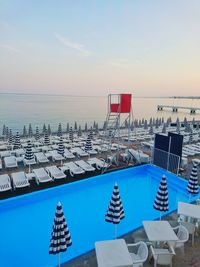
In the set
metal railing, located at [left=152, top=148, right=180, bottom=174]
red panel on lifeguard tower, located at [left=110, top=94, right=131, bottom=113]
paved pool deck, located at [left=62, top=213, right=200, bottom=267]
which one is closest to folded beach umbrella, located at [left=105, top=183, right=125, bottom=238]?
paved pool deck, located at [left=62, top=213, right=200, bottom=267]

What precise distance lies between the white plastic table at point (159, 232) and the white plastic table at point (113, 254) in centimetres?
72

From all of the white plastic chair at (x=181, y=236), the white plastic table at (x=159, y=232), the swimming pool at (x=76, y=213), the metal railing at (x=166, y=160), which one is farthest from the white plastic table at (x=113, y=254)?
the metal railing at (x=166, y=160)

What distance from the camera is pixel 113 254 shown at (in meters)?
4.01

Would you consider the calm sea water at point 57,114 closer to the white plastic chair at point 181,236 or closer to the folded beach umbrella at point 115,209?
the folded beach umbrella at point 115,209

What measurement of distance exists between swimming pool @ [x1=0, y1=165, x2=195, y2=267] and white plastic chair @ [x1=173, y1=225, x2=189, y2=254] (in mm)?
1442

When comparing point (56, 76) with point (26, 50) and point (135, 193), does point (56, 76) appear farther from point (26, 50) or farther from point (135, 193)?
point (135, 193)

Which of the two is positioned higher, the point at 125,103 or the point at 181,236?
the point at 125,103

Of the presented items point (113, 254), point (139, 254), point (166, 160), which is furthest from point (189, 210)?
point (166, 160)

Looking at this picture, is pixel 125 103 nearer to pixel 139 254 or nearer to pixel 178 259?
pixel 178 259

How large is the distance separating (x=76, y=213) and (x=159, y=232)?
316 centimetres

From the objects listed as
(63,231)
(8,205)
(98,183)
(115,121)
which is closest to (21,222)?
(8,205)

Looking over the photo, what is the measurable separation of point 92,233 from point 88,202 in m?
1.90

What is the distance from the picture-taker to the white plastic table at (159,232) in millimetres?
4512

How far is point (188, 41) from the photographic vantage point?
18.0m
